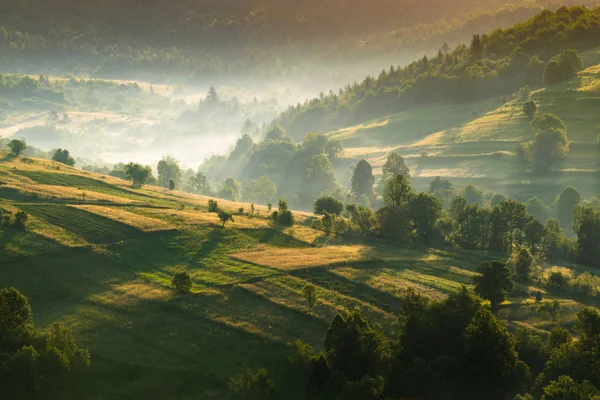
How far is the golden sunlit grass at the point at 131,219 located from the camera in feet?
383

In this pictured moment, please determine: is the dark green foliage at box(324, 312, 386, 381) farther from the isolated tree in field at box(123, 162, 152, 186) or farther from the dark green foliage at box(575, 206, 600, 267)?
the isolated tree in field at box(123, 162, 152, 186)

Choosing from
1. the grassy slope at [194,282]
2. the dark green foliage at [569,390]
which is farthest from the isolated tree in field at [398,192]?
the dark green foliage at [569,390]

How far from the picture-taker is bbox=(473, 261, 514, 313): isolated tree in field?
93438mm

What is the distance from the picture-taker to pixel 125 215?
122375mm

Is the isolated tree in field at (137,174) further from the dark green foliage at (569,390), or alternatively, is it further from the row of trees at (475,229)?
the dark green foliage at (569,390)

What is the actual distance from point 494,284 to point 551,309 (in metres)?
10.6

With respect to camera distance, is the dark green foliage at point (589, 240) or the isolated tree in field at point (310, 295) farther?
the dark green foliage at point (589, 240)

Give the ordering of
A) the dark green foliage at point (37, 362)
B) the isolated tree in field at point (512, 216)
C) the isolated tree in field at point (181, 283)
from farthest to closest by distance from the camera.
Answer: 1. the isolated tree in field at point (512, 216)
2. the isolated tree in field at point (181, 283)
3. the dark green foliage at point (37, 362)

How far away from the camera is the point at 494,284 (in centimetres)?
9412

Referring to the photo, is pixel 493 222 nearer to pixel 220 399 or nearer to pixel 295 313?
pixel 295 313

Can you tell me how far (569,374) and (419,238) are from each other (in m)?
73.6

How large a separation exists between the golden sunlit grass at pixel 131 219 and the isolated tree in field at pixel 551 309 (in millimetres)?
83710

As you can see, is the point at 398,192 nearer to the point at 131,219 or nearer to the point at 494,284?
the point at 494,284

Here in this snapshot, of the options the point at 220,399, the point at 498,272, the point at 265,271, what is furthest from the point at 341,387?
the point at 498,272
